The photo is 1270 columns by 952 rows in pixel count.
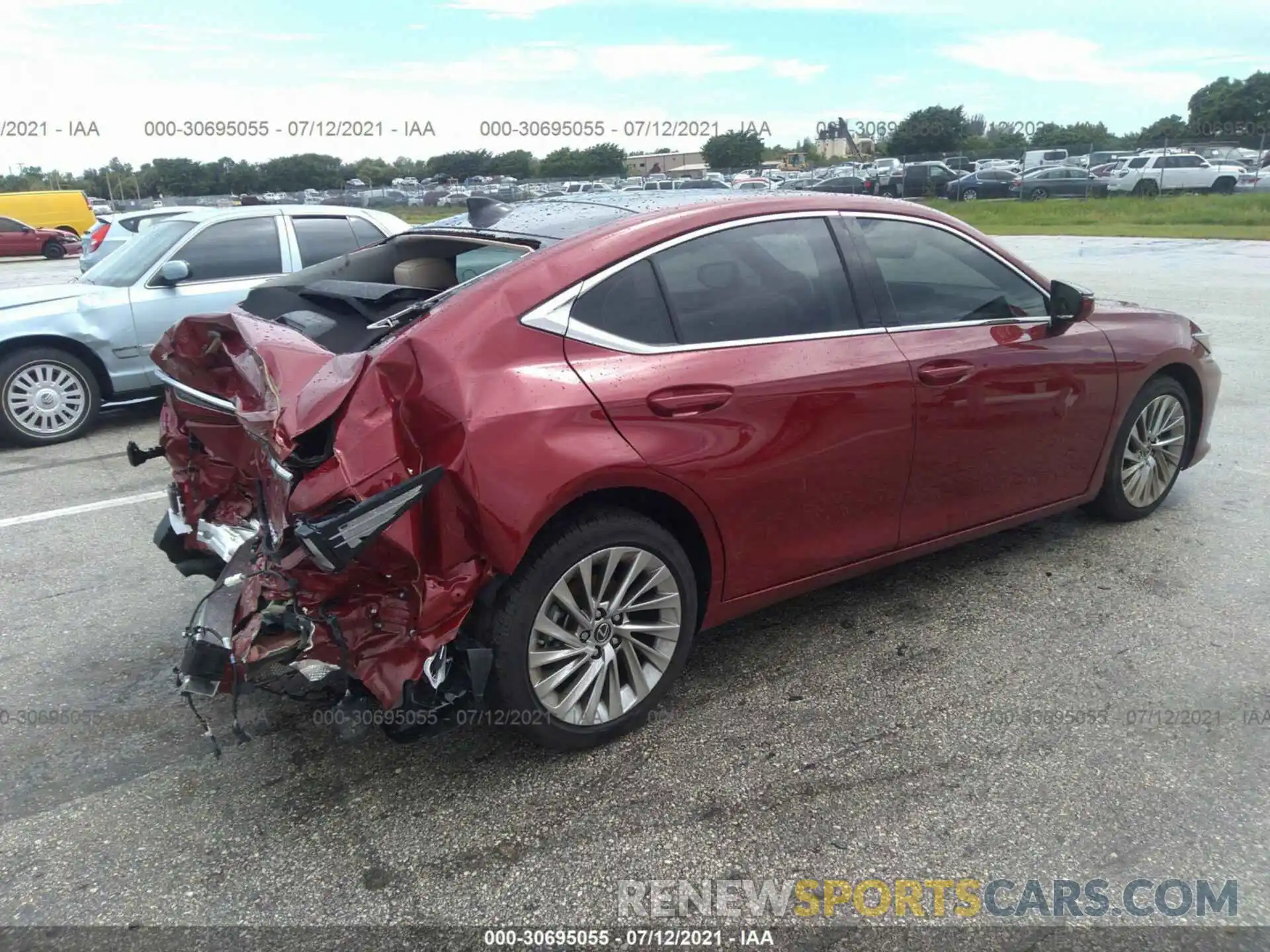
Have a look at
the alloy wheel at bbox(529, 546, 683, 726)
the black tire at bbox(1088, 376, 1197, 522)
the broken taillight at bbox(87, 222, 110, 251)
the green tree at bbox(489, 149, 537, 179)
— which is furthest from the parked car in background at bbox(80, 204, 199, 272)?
the green tree at bbox(489, 149, 537, 179)

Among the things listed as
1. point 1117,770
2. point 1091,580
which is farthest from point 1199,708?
point 1091,580

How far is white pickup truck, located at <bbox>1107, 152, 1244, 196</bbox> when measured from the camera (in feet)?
111

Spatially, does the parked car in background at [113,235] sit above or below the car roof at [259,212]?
below

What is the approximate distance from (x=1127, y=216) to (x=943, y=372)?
94.3ft

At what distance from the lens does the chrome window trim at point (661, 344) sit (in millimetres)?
2971

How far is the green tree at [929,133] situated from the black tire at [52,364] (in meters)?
54.3

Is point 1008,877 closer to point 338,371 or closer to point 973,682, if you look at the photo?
point 973,682

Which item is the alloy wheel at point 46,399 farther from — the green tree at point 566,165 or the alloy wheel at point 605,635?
the green tree at point 566,165

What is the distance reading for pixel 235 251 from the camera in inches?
307

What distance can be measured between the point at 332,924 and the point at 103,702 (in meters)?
1.62

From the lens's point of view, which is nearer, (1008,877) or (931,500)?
(1008,877)

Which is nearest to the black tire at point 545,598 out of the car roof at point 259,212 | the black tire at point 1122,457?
the black tire at point 1122,457

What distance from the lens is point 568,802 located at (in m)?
2.91

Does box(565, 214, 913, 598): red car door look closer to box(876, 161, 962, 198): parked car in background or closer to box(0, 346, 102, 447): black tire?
box(0, 346, 102, 447): black tire
